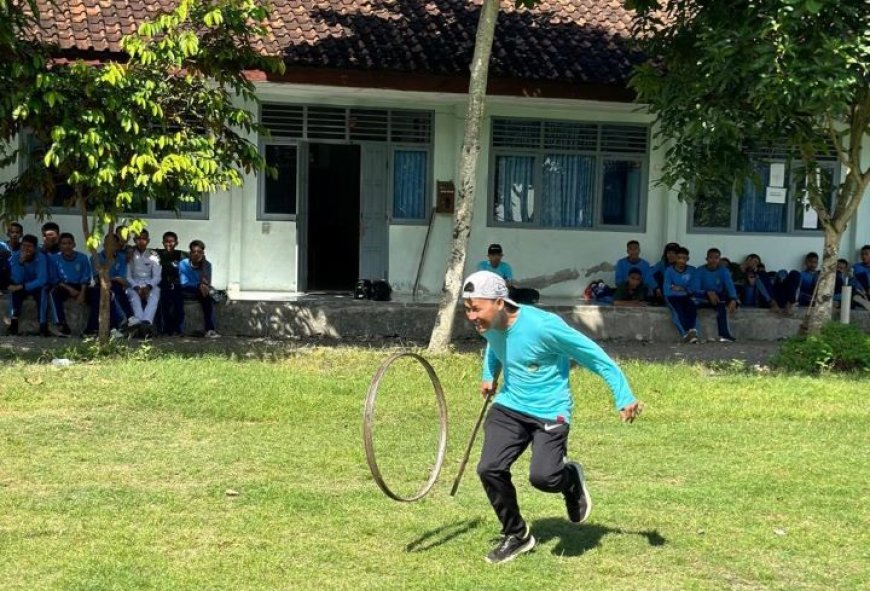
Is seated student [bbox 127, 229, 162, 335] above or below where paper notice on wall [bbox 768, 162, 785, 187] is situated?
below

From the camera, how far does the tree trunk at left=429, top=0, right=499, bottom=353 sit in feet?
38.9

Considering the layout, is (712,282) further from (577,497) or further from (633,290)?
(577,497)

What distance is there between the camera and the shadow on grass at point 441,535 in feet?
19.1

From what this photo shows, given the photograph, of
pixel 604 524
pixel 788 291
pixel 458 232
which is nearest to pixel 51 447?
pixel 604 524

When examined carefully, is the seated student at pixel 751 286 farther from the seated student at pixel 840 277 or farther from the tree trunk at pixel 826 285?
the tree trunk at pixel 826 285

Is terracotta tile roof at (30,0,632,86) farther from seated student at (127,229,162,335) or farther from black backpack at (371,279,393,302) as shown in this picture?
black backpack at (371,279,393,302)

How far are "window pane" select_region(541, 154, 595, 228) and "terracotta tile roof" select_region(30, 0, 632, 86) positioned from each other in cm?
183

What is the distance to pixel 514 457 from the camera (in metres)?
5.50

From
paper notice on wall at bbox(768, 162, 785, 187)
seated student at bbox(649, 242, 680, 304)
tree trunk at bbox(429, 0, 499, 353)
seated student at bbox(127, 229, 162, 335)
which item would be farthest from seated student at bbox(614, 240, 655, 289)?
seated student at bbox(127, 229, 162, 335)

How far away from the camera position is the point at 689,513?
652cm

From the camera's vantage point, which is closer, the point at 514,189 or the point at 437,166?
the point at 437,166

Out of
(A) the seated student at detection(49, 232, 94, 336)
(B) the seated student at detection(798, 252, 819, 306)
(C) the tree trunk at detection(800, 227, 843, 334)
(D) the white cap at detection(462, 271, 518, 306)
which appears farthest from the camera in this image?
(B) the seated student at detection(798, 252, 819, 306)

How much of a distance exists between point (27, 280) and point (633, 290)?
26.8 ft

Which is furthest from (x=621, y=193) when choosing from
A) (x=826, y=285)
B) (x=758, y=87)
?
(x=758, y=87)
